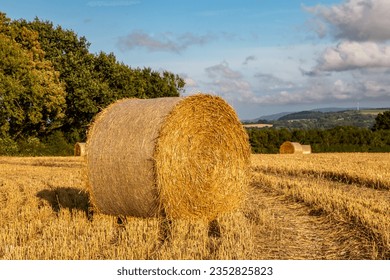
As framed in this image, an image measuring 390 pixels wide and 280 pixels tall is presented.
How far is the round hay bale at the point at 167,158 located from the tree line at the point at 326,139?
3600 cm

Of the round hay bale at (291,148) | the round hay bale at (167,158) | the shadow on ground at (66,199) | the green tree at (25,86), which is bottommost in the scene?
the round hay bale at (291,148)

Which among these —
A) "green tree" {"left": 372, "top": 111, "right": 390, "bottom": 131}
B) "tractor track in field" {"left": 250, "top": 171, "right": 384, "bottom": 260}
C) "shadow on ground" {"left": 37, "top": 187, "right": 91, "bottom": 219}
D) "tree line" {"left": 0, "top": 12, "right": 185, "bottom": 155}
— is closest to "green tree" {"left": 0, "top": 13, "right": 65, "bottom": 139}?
"tree line" {"left": 0, "top": 12, "right": 185, "bottom": 155}

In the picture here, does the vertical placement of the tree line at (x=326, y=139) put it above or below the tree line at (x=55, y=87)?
below

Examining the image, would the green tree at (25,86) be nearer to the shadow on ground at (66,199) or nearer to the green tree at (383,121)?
the shadow on ground at (66,199)

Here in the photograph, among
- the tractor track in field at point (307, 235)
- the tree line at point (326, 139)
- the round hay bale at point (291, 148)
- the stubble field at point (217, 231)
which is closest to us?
the stubble field at point (217, 231)

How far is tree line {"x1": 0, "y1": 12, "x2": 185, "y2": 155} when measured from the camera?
28.3m

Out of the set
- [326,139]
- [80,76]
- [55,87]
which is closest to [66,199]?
[55,87]

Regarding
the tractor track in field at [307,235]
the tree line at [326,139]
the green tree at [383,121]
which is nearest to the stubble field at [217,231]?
the tractor track in field at [307,235]

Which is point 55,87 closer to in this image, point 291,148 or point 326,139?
point 291,148

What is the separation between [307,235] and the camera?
27.0 ft

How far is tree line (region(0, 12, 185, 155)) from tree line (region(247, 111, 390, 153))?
504 inches

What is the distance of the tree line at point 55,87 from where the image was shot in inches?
1115

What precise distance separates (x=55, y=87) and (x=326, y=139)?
28.2m
